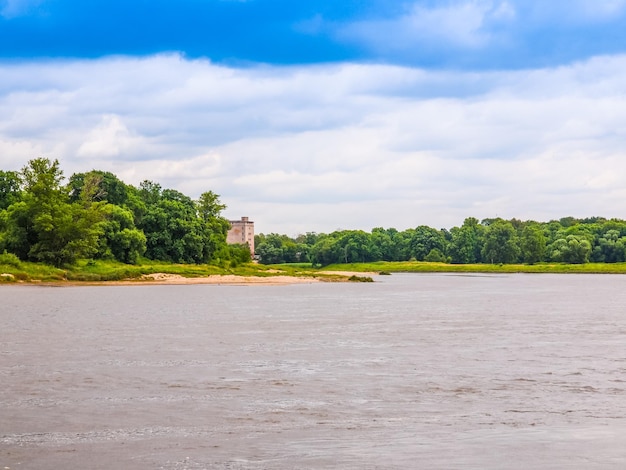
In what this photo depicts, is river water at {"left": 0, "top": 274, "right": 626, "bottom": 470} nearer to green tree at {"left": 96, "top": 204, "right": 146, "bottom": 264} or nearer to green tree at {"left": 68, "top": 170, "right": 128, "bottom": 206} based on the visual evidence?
green tree at {"left": 96, "top": 204, "right": 146, "bottom": 264}

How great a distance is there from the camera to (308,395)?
21.9 meters

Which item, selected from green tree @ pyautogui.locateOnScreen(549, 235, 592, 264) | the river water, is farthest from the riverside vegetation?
green tree @ pyautogui.locateOnScreen(549, 235, 592, 264)

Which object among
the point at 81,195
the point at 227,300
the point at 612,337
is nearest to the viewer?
the point at 612,337

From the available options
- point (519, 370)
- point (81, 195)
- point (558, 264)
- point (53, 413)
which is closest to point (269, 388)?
point (53, 413)

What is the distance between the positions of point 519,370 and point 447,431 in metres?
10.3

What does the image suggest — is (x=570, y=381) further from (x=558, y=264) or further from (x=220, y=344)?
(x=558, y=264)

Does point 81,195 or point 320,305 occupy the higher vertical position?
point 81,195

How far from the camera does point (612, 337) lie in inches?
1519

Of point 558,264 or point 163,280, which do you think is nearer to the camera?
point 163,280

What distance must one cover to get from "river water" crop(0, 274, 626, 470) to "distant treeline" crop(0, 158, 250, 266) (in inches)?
2118

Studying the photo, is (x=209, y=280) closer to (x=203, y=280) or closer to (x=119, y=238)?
(x=203, y=280)

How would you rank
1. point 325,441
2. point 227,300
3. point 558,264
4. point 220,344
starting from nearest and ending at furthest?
point 325,441
point 220,344
point 227,300
point 558,264

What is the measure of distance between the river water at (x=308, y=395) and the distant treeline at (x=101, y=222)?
5381 cm

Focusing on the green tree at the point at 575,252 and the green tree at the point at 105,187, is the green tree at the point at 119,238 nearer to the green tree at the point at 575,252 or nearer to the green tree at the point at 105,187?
the green tree at the point at 105,187
